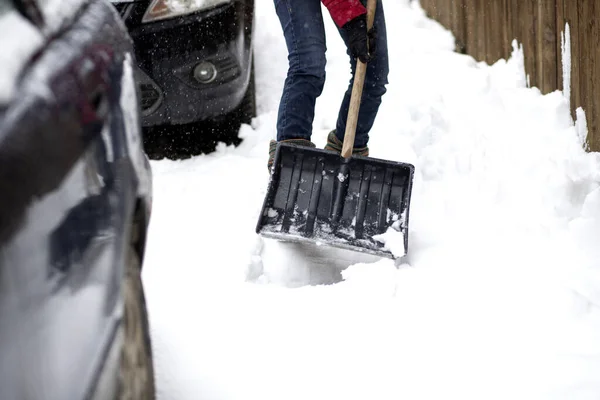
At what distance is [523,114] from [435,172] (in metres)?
0.77

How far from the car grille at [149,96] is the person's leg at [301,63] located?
0.77 m

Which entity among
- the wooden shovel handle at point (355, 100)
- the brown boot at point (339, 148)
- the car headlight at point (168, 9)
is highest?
the car headlight at point (168, 9)

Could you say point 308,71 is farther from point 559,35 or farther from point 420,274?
point 559,35

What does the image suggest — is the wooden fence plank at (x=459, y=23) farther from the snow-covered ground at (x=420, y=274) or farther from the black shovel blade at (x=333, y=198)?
the black shovel blade at (x=333, y=198)

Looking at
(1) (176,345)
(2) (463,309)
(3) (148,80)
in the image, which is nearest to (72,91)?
(1) (176,345)

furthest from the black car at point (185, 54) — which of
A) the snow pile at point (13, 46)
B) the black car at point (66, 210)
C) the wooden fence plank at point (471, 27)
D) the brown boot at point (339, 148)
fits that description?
the snow pile at point (13, 46)

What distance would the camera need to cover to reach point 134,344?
5.08ft

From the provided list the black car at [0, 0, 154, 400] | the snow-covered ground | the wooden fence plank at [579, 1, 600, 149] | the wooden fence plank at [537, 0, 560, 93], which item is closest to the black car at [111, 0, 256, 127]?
the snow-covered ground

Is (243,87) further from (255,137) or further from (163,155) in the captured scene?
(163,155)

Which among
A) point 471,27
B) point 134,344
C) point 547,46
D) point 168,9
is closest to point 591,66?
point 547,46

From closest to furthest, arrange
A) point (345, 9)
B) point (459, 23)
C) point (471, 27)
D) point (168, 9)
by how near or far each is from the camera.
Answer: point (345, 9) < point (168, 9) < point (471, 27) < point (459, 23)

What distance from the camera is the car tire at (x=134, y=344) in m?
1.43

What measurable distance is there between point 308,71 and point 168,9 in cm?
92

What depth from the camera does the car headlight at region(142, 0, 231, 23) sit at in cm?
381
